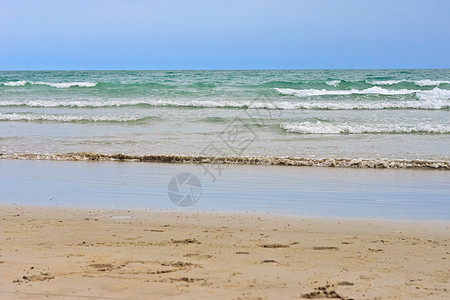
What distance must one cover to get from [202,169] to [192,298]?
6.29m

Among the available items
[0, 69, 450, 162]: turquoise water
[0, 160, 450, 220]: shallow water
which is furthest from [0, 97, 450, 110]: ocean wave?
[0, 160, 450, 220]: shallow water

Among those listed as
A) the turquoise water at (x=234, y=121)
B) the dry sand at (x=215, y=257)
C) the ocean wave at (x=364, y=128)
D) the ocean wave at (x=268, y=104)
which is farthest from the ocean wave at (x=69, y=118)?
the dry sand at (x=215, y=257)

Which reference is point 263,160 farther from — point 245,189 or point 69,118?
point 69,118

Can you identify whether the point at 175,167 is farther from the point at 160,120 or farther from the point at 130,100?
the point at 130,100

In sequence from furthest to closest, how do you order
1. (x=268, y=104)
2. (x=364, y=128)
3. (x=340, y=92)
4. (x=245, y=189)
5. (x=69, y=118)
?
1. (x=340, y=92)
2. (x=268, y=104)
3. (x=69, y=118)
4. (x=364, y=128)
5. (x=245, y=189)

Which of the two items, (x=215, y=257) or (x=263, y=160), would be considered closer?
(x=215, y=257)

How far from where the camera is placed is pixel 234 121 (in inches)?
664

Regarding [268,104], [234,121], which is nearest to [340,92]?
[268,104]

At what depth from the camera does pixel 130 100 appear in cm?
2384

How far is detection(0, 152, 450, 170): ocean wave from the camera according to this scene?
9.93 m

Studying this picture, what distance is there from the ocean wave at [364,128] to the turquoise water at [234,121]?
0.03 metres

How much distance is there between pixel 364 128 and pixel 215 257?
36.7ft

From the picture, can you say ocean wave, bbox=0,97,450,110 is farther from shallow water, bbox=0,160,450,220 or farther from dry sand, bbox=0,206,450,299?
dry sand, bbox=0,206,450,299

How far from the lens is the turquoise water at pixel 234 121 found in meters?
11.9
